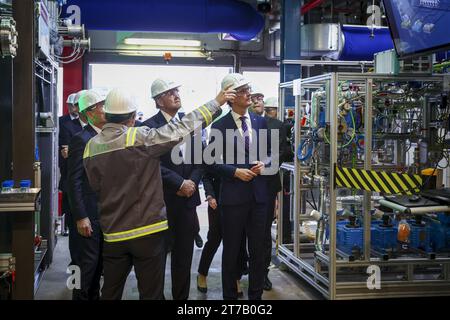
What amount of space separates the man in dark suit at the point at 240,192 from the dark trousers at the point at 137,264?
0.92 metres

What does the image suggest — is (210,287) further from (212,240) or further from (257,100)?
(257,100)

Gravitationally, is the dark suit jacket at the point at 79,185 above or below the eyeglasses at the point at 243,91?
below

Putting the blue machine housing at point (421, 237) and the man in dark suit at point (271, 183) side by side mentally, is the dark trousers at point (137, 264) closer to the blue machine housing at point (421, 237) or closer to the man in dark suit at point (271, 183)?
the man in dark suit at point (271, 183)

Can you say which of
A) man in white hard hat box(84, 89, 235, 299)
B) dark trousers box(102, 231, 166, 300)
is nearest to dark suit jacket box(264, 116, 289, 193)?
man in white hard hat box(84, 89, 235, 299)

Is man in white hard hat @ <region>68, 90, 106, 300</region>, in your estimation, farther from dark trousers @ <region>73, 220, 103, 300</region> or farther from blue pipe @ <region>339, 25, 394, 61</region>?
blue pipe @ <region>339, 25, 394, 61</region>

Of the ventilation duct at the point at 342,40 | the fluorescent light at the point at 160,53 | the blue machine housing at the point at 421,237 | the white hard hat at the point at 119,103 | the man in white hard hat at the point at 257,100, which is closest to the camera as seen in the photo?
the white hard hat at the point at 119,103

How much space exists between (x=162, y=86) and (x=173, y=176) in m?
0.69

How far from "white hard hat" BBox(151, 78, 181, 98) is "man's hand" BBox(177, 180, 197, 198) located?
2.32 feet

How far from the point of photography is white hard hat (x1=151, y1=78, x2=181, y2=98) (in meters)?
3.95

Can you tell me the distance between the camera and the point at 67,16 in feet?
20.4

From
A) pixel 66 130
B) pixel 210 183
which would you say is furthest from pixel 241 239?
pixel 66 130

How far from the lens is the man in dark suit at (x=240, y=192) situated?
389 cm

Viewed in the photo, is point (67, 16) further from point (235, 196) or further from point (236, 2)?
point (235, 196)

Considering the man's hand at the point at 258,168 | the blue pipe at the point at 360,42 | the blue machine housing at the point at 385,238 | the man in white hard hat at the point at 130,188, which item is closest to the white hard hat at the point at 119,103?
the man in white hard hat at the point at 130,188
